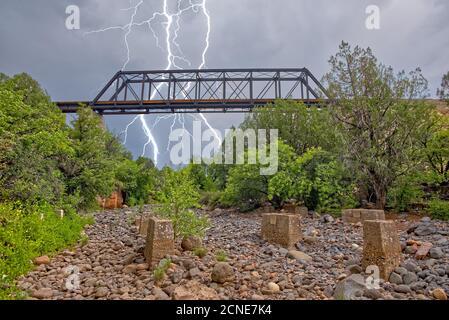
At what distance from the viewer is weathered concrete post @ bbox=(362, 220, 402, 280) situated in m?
4.88

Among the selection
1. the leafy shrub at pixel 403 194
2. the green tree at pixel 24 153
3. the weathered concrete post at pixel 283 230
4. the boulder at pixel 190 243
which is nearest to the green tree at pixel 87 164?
the green tree at pixel 24 153

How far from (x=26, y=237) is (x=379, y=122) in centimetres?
1116

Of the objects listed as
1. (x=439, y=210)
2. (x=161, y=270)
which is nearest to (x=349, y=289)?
(x=161, y=270)

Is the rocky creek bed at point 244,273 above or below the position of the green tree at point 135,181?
below

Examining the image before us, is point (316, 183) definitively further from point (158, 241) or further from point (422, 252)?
point (158, 241)

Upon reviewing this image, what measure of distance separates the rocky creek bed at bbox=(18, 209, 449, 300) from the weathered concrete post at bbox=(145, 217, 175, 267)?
0.52 ft

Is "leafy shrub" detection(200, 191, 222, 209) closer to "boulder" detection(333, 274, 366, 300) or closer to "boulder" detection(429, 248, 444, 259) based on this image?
"boulder" detection(429, 248, 444, 259)

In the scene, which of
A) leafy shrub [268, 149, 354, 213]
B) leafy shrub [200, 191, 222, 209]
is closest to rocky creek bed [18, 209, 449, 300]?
leafy shrub [268, 149, 354, 213]

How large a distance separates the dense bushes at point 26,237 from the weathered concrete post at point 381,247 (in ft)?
16.2

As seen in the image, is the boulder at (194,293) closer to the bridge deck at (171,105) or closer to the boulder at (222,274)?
the boulder at (222,274)

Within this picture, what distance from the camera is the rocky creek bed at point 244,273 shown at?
Result: 4.24 metres

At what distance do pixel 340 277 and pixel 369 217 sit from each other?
4564 mm

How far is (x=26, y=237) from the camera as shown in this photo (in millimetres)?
6383
